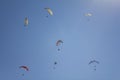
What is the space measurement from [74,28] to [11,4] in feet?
12.6

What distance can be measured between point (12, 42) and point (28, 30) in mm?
1123

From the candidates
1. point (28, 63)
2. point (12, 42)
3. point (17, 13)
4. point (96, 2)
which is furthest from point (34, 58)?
point (96, 2)

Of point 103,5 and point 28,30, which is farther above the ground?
point 103,5

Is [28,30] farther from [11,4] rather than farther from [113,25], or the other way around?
[113,25]

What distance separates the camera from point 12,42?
16.0 metres

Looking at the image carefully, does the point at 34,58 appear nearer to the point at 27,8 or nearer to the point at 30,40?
the point at 30,40

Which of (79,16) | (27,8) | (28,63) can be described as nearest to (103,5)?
(79,16)

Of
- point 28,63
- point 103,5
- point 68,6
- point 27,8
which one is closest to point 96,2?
point 103,5

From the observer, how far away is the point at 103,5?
16.8m

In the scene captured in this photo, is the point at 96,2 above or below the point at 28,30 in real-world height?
above

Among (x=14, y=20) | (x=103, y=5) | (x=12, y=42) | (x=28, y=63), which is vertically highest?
(x=103, y=5)

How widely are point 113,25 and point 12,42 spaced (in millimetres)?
6010

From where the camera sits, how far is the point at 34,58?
52.7 feet

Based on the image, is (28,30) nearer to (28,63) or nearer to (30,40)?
(30,40)
